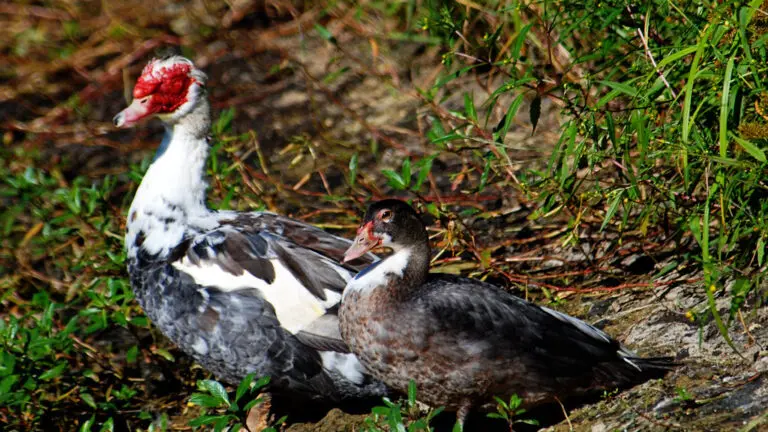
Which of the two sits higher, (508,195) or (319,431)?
(508,195)

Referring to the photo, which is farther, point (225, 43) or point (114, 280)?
point (225, 43)

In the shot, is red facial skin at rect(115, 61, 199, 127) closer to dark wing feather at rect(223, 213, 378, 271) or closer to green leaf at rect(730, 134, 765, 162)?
dark wing feather at rect(223, 213, 378, 271)

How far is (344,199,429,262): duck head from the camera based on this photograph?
3.19 meters

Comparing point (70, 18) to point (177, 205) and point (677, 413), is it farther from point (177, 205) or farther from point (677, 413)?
point (677, 413)

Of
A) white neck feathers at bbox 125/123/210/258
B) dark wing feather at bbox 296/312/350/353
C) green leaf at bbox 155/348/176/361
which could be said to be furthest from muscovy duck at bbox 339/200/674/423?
green leaf at bbox 155/348/176/361

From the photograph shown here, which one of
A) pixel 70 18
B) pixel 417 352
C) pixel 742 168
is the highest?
pixel 742 168

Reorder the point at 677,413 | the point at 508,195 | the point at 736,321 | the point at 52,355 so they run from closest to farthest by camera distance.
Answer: the point at 677,413 → the point at 736,321 → the point at 52,355 → the point at 508,195

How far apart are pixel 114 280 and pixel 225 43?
10.8ft

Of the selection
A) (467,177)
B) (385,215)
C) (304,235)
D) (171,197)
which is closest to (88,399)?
(171,197)

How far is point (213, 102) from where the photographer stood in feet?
20.6

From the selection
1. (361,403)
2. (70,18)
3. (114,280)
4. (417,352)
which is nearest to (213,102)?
(70,18)

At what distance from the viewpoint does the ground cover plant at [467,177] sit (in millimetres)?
2955

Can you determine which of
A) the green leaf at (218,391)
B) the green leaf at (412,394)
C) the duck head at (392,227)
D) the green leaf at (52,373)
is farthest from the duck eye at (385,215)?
the green leaf at (52,373)

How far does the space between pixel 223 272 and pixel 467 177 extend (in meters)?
1.68
